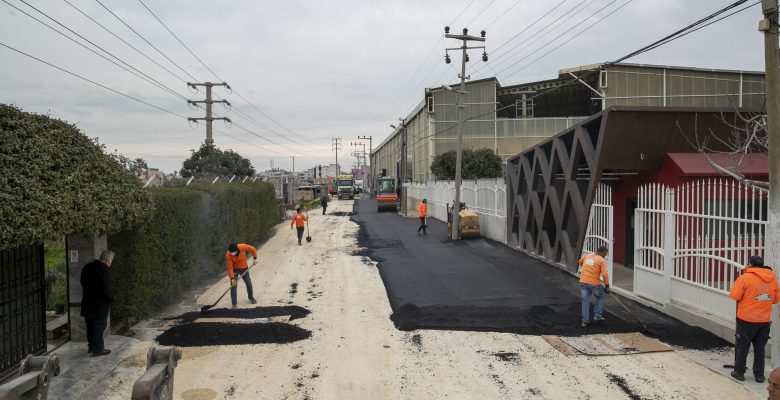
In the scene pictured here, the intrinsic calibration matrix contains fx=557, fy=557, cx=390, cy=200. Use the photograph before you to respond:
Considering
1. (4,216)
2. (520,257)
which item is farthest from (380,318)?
(520,257)

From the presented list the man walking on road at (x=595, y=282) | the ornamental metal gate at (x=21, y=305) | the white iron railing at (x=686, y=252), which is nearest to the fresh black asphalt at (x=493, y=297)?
the man walking on road at (x=595, y=282)

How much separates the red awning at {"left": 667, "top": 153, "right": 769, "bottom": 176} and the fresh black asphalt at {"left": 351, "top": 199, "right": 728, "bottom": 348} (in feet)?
12.1

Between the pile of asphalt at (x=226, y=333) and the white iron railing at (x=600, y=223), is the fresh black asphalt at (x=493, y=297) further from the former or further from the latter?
the pile of asphalt at (x=226, y=333)

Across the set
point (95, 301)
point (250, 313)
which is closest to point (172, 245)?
point (250, 313)

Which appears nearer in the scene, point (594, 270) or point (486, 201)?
point (594, 270)

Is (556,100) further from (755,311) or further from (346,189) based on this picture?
(755,311)

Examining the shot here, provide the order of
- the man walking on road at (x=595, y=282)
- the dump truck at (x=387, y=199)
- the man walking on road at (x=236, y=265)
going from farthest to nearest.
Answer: the dump truck at (x=387, y=199)
the man walking on road at (x=236, y=265)
the man walking on road at (x=595, y=282)

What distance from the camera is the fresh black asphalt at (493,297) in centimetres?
957

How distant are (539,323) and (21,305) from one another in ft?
26.2

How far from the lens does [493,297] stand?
12.1 m

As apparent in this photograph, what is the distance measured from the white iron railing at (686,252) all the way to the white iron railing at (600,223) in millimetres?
1177

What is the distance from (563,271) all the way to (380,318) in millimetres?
6972

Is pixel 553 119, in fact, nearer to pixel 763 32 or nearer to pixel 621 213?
pixel 621 213

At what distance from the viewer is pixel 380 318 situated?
1044 centimetres
